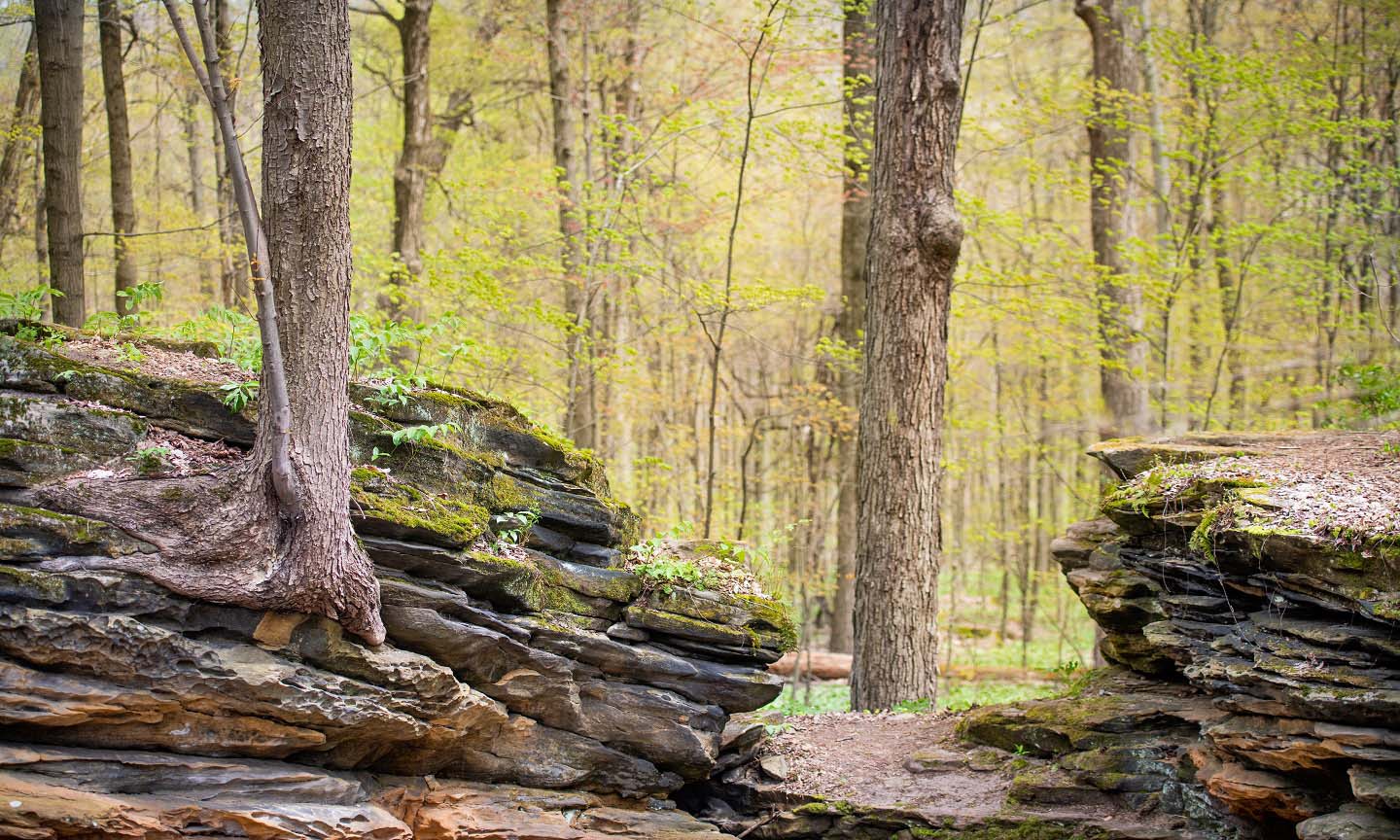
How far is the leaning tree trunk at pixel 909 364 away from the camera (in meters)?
8.02

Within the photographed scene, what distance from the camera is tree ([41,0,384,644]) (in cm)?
450

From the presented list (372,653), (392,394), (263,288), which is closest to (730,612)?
(372,653)

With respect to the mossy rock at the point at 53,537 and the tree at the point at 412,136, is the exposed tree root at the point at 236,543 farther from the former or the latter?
the tree at the point at 412,136

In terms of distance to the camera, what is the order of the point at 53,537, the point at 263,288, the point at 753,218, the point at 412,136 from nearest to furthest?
the point at 53,537, the point at 263,288, the point at 412,136, the point at 753,218

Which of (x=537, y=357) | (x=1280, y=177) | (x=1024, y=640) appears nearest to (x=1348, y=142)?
(x=1280, y=177)

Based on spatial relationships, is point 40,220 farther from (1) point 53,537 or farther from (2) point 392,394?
(1) point 53,537

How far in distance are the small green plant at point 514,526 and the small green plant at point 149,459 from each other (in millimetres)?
Result: 1943

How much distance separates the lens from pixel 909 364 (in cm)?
811

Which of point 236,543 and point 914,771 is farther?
point 914,771

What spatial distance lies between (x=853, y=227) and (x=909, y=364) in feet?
17.3

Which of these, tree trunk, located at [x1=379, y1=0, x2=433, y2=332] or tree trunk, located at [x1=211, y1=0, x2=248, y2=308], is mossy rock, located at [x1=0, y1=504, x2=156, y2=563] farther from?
tree trunk, located at [x1=211, y1=0, x2=248, y2=308]

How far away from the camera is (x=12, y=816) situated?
3652 mm

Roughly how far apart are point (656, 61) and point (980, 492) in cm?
1390

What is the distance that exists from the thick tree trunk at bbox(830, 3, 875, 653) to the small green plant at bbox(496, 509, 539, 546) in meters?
6.10
